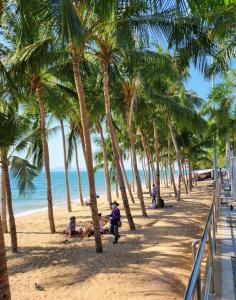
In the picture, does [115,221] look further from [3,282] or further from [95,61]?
[3,282]

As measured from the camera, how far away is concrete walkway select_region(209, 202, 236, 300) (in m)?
4.98

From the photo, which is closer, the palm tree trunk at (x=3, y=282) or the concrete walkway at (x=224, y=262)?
the concrete walkway at (x=224, y=262)

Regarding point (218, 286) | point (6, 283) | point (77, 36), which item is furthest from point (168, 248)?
point (77, 36)

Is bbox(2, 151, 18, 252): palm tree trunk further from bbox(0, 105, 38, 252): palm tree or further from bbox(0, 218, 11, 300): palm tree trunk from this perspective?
bbox(0, 218, 11, 300): palm tree trunk

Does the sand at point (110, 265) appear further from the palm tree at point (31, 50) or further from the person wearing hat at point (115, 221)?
the palm tree at point (31, 50)

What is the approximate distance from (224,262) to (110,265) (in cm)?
322

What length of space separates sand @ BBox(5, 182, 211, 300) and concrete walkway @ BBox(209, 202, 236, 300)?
0.82 meters

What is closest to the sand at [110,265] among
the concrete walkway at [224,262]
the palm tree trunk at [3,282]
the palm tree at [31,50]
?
the concrete walkway at [224,262]

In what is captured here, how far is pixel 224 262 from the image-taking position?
640cm

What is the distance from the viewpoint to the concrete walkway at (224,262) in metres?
4.98

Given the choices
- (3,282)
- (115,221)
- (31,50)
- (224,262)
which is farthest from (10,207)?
(224,262)

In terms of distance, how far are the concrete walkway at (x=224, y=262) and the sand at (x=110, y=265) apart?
0.82 metres

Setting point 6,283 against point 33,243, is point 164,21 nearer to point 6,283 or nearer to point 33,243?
point 6,283

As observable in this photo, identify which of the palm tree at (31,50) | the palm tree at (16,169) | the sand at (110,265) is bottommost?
the sand at (110,265)
